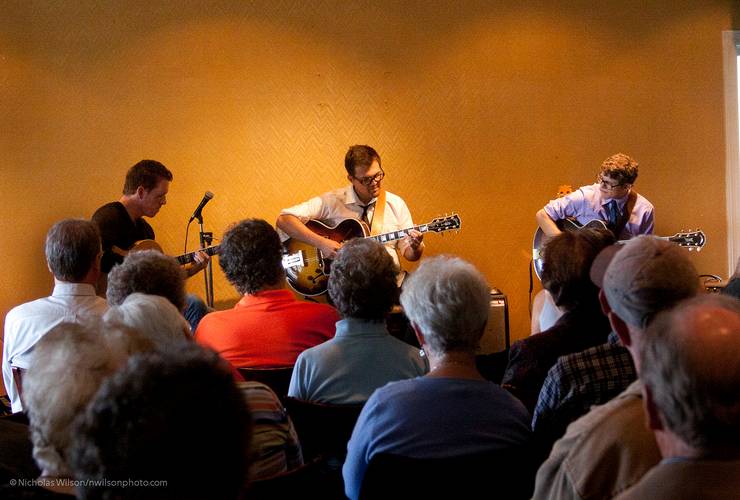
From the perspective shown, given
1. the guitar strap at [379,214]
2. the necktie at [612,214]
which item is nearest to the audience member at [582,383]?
the guitar strap at [379,214]

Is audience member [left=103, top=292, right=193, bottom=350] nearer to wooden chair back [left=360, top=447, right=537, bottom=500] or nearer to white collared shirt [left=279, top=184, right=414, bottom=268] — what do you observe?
wooden chair back [left=360, top=447, right=537, bottom=500]

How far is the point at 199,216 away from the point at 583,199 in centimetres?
230

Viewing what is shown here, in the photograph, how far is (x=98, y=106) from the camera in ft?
16.3

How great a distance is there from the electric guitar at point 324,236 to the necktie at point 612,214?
0.92 metres

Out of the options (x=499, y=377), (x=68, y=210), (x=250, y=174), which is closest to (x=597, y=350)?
(x=499, y=377)

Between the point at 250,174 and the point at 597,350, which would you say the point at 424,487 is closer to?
the point at 597,350

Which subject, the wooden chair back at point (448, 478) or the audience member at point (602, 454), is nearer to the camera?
the audience member at point (602, 454)

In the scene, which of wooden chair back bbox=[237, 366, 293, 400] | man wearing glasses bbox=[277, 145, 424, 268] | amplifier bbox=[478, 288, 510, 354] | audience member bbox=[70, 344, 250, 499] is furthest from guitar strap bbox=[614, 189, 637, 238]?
audience member bbox=[70, 344, 250, 499]

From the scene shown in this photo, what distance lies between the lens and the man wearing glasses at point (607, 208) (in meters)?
4.73

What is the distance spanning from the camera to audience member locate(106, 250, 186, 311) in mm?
2520

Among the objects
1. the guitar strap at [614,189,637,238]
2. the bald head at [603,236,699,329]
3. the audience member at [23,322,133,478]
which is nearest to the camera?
the audience member at [23,322,133,478]

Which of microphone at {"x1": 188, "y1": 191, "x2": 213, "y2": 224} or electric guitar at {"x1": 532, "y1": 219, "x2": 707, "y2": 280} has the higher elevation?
microphone at {"x1": 188, "y1": 191, "x2": 213, "y2": 224}

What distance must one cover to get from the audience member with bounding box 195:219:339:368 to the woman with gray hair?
800 mm

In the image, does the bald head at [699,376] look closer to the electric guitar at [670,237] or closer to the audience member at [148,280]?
the audience member at [148,280]
